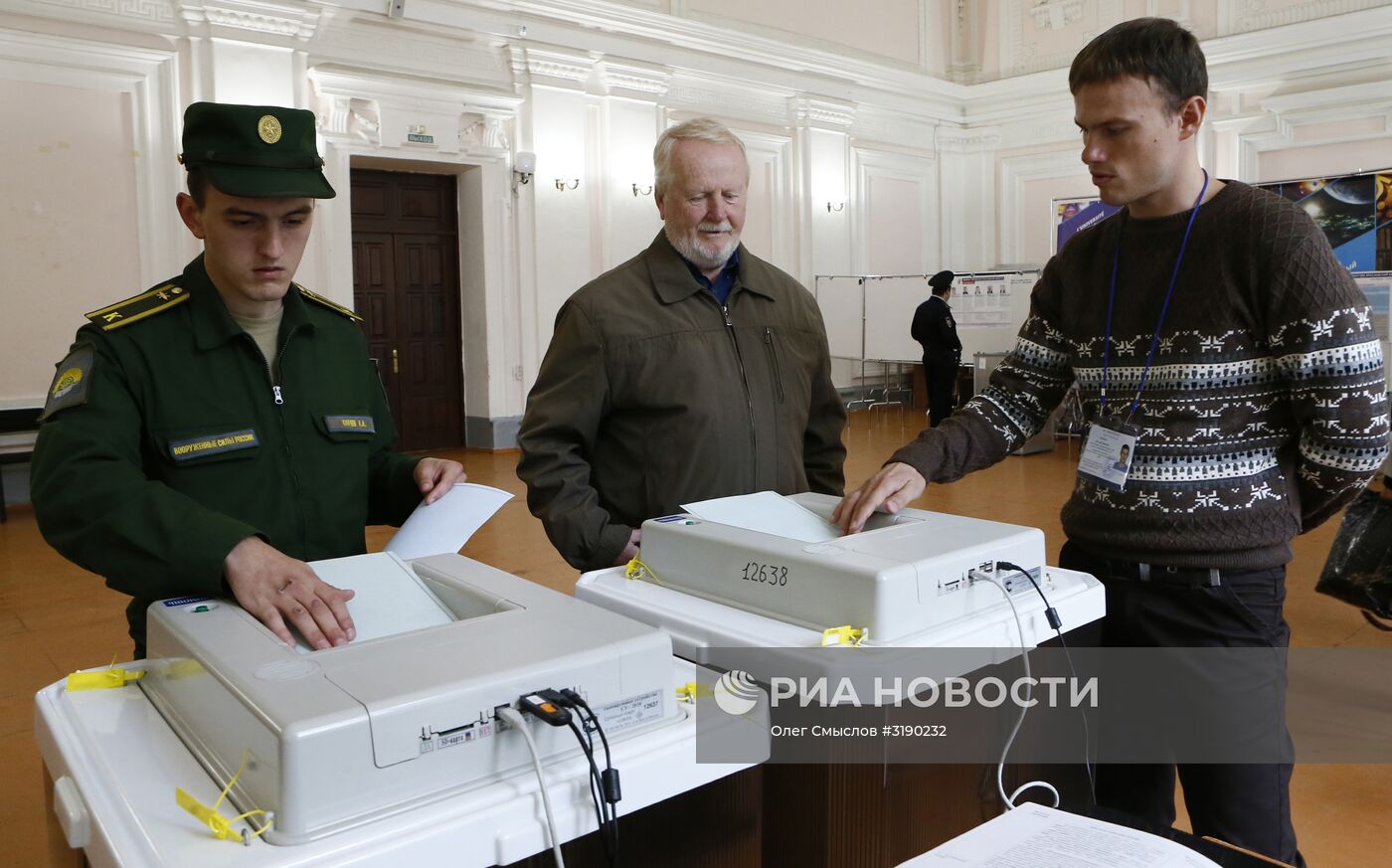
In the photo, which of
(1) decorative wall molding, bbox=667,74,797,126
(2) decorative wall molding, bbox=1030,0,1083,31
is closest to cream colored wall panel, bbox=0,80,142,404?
(1) decorative wall molding, bbox=667,74,797,126

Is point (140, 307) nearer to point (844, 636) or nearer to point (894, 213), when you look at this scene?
point (844, 636)

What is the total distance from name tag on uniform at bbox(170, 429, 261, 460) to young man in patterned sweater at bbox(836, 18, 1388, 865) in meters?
0.84

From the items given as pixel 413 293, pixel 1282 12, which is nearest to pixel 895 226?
pixel 1282 12

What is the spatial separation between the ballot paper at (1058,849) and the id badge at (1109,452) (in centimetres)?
72

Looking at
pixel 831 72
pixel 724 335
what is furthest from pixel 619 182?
pixel 724 335

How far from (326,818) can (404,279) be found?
876 cm

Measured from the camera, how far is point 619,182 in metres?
9.74

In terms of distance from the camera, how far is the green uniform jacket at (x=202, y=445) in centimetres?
114

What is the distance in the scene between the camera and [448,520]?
56.2 inches

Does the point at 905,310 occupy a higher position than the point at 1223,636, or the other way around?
the point at 905,310

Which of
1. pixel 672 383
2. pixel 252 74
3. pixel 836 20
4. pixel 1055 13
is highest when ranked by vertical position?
pixel 1055 13

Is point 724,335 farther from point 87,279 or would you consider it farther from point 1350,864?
point 87,279

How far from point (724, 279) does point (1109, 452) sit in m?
0.88

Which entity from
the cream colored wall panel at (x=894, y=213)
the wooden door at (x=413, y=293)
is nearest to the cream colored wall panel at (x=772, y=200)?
the cream colored wall panel at (x=894, y=213)
